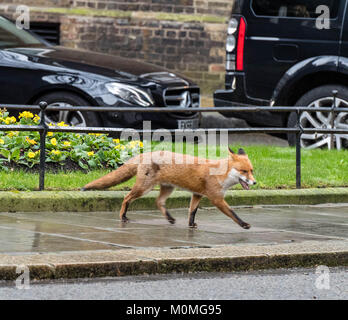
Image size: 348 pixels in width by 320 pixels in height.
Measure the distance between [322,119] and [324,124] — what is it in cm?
7

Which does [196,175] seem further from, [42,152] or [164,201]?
[42,152]

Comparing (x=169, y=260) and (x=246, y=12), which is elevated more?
(x=246, y=12)

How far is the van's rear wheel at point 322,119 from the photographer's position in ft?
44.1

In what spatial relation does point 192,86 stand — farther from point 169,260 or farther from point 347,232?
point 169,260

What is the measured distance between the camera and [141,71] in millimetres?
13297

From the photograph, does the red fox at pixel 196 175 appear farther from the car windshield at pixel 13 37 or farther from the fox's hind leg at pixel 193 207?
the car windshield at pixel 13 37

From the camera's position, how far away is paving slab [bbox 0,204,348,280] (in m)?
6.85

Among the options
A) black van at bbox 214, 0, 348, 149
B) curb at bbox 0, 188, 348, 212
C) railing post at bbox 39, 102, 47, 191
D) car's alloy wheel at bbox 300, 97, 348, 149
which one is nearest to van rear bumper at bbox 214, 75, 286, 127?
black van at bbox 214, 0, 348, 149

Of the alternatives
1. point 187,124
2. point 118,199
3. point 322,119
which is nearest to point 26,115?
point 118,199

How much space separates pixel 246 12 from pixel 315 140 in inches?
77.5

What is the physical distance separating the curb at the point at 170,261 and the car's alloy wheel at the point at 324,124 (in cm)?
578

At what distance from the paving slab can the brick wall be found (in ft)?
43.1
